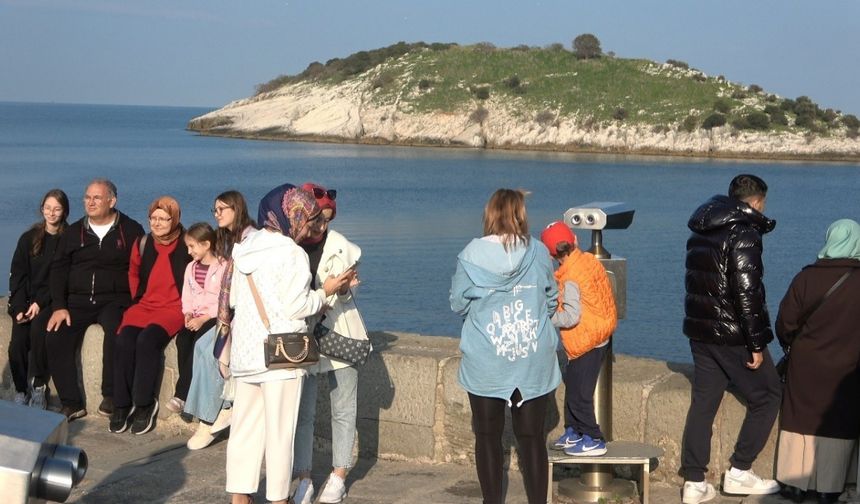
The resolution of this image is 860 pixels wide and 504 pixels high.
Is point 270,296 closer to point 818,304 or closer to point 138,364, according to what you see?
point 138,364

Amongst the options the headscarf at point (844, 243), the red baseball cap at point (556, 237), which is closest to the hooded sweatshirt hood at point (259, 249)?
the red baseball cap at point (556, 237)

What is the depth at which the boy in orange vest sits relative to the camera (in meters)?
5.52

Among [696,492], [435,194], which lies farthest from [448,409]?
[435,194]

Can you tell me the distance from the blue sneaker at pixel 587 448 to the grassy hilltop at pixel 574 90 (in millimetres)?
86883

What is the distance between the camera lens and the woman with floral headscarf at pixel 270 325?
16.9ft

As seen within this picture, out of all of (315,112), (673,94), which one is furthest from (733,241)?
(315,112)

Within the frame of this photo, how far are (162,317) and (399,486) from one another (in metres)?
2.05

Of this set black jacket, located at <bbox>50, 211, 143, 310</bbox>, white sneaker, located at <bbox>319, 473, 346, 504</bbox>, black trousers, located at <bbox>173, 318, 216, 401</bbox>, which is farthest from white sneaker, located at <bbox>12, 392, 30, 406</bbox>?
white sneaker, located at <bbox>319, 473, 346, 504</bbox>

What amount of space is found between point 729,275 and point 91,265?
161 inches

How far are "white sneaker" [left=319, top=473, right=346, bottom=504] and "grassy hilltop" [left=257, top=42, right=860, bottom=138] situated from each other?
3424 inches

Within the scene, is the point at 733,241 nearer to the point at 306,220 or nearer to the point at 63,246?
the point at 306,220

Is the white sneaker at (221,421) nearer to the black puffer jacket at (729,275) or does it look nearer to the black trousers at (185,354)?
the black trousers at (185,354)

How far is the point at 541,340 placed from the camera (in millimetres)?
5102

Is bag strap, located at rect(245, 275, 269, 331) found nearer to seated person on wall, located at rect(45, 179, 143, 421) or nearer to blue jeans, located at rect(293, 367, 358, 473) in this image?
blue jeans, located at rect(293, 367, 358, 473)
